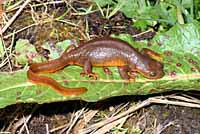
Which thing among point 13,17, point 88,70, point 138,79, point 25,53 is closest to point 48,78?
point 88,70

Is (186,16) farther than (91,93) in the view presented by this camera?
Yes

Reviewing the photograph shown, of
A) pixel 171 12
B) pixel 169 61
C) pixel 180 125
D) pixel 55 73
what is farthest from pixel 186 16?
pixel 55 73

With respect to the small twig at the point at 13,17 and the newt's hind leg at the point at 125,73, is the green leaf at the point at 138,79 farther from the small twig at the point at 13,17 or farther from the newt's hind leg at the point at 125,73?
the small twig at the point at 13,17

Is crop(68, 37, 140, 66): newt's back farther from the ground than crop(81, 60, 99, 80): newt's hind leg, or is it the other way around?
crop(68, 37, 140, 66): newt's back

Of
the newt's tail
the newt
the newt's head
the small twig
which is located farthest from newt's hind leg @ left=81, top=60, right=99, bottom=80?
the small twig

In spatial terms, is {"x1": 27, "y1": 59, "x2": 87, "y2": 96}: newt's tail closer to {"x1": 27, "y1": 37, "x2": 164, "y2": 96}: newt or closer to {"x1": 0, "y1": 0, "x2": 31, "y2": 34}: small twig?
{"x1": 27, "y1": 37, "x2": 164, "y2": 96}: newt

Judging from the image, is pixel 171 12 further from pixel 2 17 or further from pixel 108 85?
pixel 2 17
